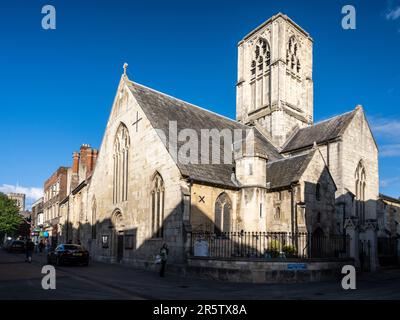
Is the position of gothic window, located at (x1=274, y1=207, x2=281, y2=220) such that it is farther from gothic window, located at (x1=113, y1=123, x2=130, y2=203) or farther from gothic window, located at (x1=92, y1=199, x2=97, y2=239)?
gothic window, located at (x1=92, y1=199, x2=97, y2=239)

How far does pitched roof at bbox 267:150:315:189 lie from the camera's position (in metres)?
22.6

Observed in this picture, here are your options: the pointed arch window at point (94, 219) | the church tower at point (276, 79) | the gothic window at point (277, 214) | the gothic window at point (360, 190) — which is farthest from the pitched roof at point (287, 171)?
the pointed arch window at point (94, 219)

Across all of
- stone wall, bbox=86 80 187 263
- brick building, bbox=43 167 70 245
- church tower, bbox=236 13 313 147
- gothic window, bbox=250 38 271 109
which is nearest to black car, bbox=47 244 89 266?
stone wall, bbox=86 80 187 263

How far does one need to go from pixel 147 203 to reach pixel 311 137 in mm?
15839

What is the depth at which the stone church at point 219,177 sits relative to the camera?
2167cm

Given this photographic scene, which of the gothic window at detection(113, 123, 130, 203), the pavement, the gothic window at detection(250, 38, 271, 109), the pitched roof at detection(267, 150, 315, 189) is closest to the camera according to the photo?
the pavement

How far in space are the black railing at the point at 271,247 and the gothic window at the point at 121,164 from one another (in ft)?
29.2

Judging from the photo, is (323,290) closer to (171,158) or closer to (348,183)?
(171,158)

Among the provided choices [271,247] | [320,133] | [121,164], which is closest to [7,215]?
[121,164]

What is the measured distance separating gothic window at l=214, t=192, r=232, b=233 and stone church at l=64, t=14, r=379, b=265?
2.7 inches

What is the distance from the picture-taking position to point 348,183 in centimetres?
2798

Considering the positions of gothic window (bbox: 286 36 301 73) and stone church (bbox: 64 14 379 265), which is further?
gothic window (bbox: 286 36 301 73)
